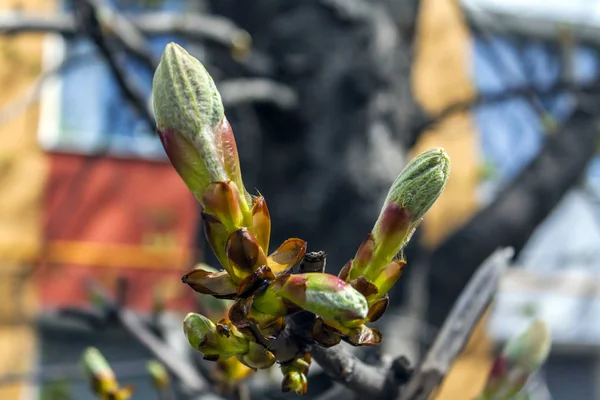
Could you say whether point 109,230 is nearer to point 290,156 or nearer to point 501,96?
point 501,96

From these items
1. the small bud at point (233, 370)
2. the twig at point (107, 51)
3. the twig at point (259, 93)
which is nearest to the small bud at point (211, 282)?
the small bud at point (233, 370)

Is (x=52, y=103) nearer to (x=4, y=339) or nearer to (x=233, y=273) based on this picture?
(x=4, y=339)

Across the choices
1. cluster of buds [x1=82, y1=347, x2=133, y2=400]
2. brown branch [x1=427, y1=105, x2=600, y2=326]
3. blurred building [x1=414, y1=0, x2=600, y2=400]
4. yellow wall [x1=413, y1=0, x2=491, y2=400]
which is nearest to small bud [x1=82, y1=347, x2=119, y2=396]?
cluster of buds [x1=82, y1=347, x2=133, y2=400]

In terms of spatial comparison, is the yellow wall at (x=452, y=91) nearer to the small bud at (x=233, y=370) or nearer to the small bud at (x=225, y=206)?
the small bud at (x=233, y=370)

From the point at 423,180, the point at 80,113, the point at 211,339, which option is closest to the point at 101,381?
the point at 211,339

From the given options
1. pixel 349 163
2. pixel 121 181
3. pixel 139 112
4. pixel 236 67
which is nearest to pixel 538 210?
pixel 349 163
